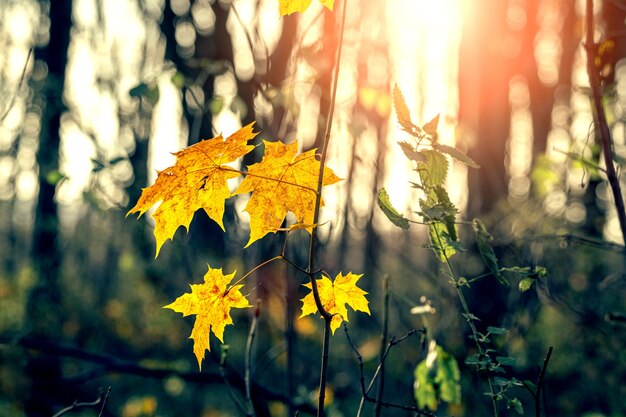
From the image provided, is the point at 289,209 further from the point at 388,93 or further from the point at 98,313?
the point at 98,313

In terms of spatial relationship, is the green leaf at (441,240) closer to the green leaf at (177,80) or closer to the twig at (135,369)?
the twig at (135,369)

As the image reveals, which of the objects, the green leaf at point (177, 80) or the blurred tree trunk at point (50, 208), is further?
the blurred tree trunk at point (50, 208)

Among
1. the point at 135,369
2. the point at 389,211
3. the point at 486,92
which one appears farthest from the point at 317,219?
the point at 486,92

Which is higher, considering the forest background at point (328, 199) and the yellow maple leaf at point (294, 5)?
the yellow maple leaf at point (294, 5)

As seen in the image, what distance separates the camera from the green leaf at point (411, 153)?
0.98m

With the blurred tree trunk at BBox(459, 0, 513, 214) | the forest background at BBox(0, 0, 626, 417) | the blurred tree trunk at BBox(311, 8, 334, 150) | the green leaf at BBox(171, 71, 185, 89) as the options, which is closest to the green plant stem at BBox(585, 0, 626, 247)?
the forest background at BBox(0, 0, 626, 417)

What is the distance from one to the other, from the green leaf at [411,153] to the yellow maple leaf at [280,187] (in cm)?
14

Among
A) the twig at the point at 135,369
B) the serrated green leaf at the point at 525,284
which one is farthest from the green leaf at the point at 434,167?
the twig at the point at 135,369

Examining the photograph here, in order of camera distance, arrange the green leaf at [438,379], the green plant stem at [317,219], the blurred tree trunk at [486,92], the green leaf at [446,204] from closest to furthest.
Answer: the green plant stem at [317,219]
the green leaf at [446,204]
the green leaf at [438,379]
the blurred tree trunk at [486,92]

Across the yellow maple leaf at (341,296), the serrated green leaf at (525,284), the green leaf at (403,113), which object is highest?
the green leaf at (403,113)

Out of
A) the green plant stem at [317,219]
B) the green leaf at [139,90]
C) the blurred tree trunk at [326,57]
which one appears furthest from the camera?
the blurred tree trunk at [326,57]

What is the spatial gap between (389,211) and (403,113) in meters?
0.18

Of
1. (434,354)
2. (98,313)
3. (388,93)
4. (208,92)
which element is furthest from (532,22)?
(98,313)

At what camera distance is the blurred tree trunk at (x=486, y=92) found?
4301 mm
